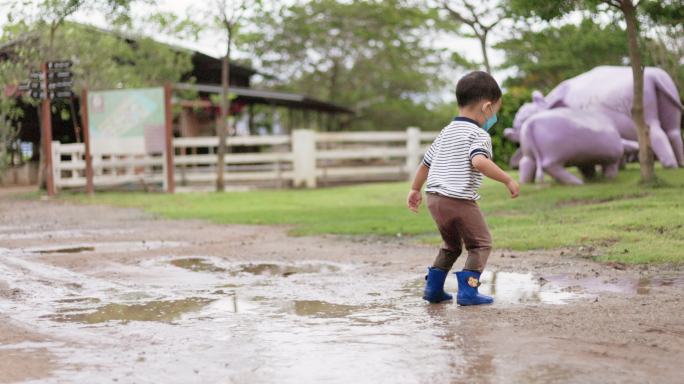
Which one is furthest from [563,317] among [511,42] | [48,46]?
[511,42]

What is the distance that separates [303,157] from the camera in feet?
70.0

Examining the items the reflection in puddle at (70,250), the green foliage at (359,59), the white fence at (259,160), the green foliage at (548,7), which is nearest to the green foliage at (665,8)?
the green foliage at (548,7)

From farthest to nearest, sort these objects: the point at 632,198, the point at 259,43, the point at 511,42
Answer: the point at 259,43 < the point at 511,42 < the point at 632,198

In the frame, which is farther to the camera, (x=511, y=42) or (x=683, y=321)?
(x=511, y=42)

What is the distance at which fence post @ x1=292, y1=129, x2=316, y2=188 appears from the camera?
69.9 feet

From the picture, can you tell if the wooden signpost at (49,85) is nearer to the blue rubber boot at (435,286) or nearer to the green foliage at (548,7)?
the green foliage at (548,7)

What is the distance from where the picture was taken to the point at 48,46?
2016 centimetres

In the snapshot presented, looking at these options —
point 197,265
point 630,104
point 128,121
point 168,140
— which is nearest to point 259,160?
point 168,140

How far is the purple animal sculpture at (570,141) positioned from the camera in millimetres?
13430

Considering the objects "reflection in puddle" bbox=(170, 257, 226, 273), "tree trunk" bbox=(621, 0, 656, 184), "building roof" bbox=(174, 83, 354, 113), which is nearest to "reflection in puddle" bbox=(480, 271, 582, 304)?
"reflection in puddle" bbox=(170, 257, 226, 273)

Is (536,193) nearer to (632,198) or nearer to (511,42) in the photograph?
(632,198)

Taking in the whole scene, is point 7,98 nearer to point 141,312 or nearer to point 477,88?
point 141,312

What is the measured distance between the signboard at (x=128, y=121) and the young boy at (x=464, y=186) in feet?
46.1

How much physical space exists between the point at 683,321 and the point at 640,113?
801 centimetres
